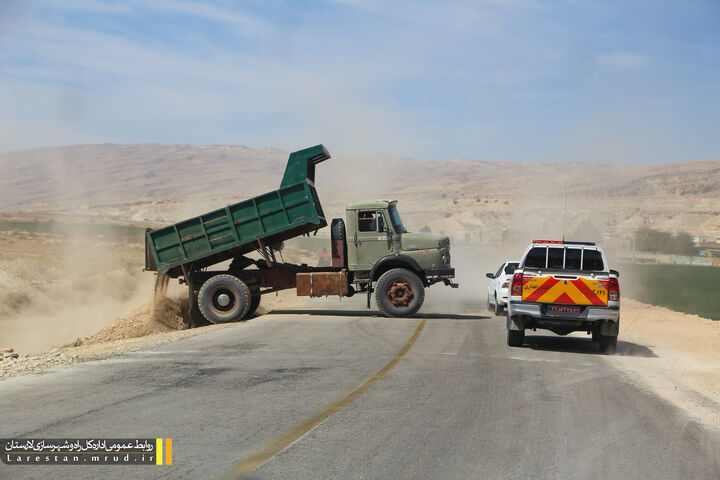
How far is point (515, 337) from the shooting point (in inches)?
587

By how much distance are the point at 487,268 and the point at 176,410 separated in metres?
54.1

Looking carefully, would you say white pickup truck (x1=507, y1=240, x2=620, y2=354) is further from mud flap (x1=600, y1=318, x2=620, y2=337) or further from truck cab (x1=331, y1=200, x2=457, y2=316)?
truck cab (x1=331, y1=200, x2=457, y2=316)

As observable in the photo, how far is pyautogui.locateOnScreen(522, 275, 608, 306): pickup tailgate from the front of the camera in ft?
45.8

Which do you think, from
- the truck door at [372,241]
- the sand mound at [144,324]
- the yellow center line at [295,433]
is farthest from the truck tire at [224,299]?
the yellow center line at [295,433]

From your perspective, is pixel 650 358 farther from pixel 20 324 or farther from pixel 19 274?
pixel 19 274

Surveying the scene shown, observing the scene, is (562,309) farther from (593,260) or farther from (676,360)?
(676,360)

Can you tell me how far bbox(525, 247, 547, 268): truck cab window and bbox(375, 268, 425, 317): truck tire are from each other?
5.67 m

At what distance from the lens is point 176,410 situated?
27.3 ft

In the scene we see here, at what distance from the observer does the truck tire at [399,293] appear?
20.5 metres

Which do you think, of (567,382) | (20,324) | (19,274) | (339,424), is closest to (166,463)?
(339,424)

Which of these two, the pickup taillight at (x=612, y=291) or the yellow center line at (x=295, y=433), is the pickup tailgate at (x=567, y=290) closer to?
the pickup taillight at (x=612, y=291)

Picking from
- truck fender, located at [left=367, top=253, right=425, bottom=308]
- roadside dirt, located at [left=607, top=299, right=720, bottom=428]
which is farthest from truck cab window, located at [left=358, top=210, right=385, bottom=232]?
roadside dirt, located at [left=607, top=299, right=720, bottom=428]

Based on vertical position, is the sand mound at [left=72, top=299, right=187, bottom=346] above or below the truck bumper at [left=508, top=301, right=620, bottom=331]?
below

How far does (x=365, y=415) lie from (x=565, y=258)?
26.4 feet
